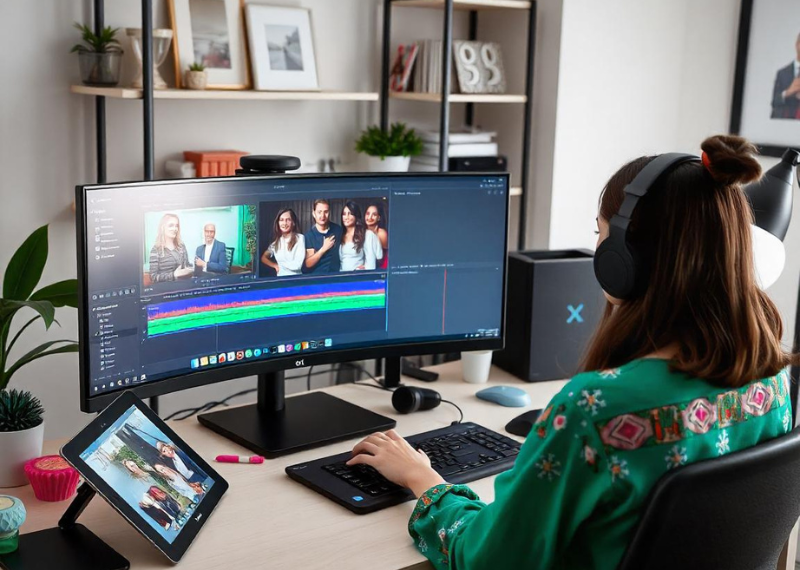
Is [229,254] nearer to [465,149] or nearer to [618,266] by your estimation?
[618,266]

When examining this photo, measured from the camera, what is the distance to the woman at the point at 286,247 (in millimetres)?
1634

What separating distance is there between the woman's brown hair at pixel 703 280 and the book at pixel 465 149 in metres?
1.99

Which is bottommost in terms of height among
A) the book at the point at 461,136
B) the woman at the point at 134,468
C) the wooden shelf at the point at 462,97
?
the woman at the point at 134,468

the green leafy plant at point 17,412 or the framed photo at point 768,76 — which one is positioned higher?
the framed photo at point 768,76

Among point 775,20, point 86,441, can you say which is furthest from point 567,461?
point 775,20

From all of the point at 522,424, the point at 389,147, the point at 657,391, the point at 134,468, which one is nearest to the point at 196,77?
the point at 389,147

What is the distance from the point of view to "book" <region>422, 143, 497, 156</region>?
313 cm

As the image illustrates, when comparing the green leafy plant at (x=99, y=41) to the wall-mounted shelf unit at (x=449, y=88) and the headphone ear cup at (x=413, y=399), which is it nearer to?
the wall-mounted shelf unit at (x=449, y=88)

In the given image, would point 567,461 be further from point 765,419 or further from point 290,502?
point 290,502

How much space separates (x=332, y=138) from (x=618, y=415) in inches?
87.5

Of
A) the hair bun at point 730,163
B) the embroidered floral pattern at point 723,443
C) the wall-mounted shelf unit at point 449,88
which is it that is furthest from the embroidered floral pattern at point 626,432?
the wall-mounted shelf unit at point 449,88

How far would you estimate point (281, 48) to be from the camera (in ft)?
9.25

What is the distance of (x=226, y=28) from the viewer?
2.72 metres

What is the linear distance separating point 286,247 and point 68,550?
64 cm
